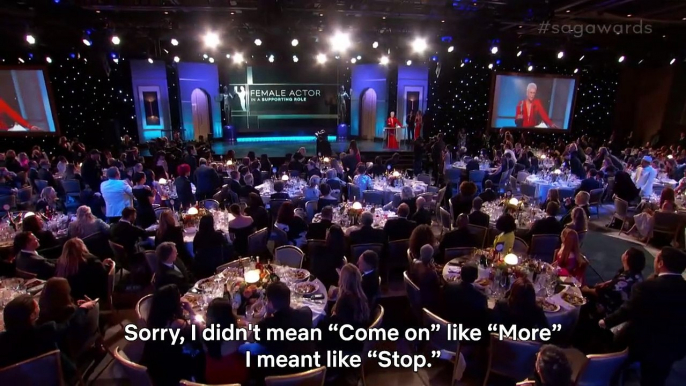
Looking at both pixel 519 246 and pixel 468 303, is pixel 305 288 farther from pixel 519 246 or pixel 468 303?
pixel 519 246

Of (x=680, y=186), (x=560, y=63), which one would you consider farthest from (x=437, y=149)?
(x=560, y=63)

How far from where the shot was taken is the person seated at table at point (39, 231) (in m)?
5.42

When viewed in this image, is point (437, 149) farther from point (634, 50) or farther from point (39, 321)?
point (39, 321)

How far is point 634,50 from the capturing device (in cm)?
1458

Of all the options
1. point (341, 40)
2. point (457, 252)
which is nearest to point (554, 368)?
point (457, 252)

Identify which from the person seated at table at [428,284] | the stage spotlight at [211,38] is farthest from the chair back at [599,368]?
the stage spotlight at [211,38]

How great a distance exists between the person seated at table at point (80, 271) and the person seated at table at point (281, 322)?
2541mm

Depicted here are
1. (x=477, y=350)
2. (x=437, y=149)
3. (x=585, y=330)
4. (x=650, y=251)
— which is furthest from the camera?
(x=437, y=149)

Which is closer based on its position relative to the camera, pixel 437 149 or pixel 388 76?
pixel 437 149

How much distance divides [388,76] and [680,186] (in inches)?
493

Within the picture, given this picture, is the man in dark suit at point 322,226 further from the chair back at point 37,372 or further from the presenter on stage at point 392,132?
the presenter on stage at point 392,132

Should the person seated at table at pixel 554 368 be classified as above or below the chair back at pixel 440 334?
above

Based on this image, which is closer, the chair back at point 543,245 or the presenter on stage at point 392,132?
the chair back at point 543,245

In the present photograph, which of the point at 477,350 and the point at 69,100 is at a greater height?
the point at 69,100
